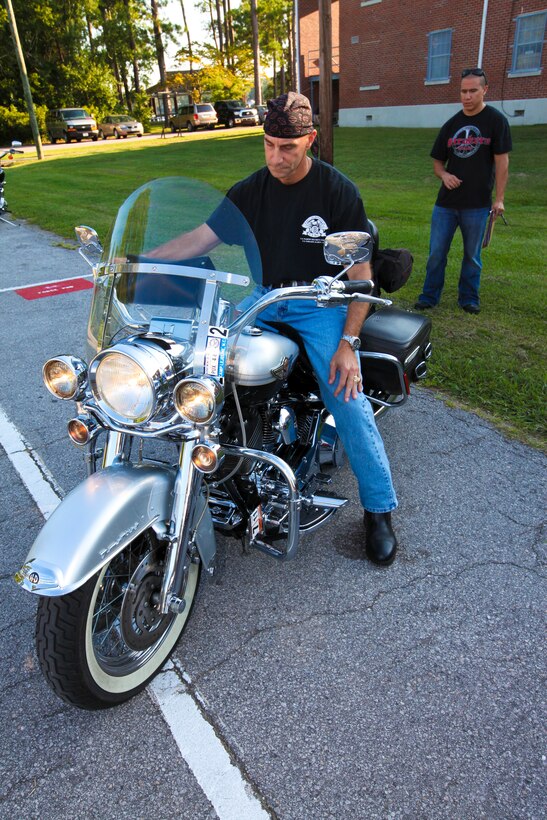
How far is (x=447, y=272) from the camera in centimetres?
695

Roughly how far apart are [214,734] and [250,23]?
56939mm

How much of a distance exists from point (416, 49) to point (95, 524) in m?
28.7

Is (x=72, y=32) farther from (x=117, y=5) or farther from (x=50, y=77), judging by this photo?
(x=117, y=5)

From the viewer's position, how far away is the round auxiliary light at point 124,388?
182 centimetres

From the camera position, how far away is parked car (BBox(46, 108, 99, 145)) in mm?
34656

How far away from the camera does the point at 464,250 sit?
18.6ft

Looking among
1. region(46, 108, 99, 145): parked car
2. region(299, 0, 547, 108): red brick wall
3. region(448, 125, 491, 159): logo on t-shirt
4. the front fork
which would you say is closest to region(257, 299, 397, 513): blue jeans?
the front fork

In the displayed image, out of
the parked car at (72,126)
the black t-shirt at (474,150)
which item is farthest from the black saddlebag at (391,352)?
the parked car at (72,126)

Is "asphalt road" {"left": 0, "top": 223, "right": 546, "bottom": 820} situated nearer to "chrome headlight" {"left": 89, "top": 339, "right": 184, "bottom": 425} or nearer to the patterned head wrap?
"chrome headlight" {"left": 89, "top": 339, "right": 184, "bottom": 425}

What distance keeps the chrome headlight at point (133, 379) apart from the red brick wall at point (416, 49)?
24.5 metres

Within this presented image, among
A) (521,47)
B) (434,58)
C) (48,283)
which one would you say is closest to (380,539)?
(48,283)

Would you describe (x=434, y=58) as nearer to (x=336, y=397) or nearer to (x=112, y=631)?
(x=336, y=397)

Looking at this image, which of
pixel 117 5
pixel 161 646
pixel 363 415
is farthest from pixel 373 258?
pixel 117 5

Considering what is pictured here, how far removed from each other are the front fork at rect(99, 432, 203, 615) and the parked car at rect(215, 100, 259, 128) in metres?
41.1
